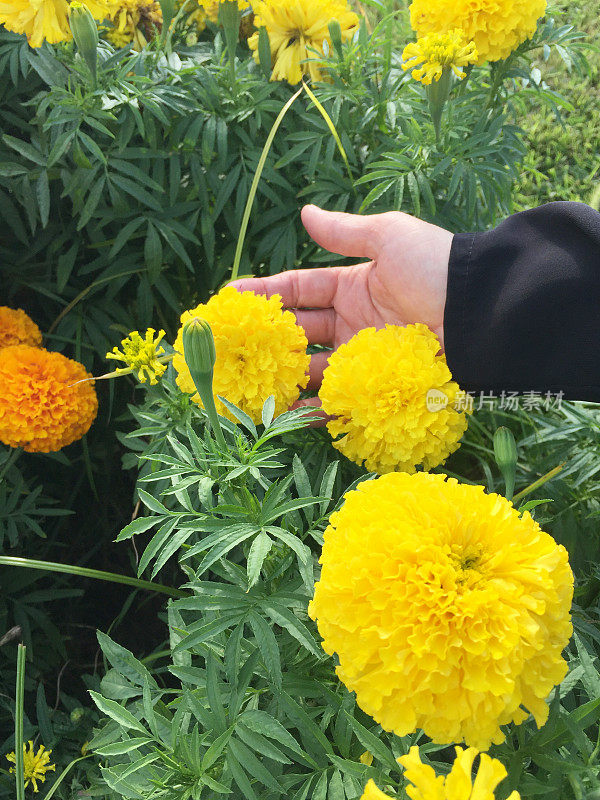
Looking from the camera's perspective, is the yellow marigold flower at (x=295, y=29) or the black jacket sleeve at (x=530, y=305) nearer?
the black jacket sleeve at (x=530, y=305)

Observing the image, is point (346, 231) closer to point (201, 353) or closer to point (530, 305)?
point (530, 305)

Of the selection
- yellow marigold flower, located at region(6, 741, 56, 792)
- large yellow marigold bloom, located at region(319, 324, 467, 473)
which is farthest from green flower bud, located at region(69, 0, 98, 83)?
yellow marigold flower, located at region(6, 741, 56, 792)

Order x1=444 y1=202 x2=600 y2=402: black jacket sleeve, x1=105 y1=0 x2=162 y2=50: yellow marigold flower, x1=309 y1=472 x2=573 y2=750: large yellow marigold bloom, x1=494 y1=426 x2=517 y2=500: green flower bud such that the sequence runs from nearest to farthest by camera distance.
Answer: x1=309 y1=472 x2=573 y2=750: large yellow marigold bloom, x1=494 y1=426 x2=517 y2=500: green flower bud, x1=444 y1=202 x2=600 y2=402: black jacket sleeve, x1=105 y1=0 x2=162 y2=50: yellow marigold flower

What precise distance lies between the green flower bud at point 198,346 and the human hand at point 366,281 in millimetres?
540

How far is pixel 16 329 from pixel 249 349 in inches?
31.7

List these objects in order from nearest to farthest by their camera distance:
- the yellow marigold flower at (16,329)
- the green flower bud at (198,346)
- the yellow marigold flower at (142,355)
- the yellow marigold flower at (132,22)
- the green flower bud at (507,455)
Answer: the green flower bud at (198,346) < the green flower bud at (507,455) < the yellow marigold flower at (142,355) < the yellow marigold flower at (16,329) < the yellow marigold flower at (132,22)

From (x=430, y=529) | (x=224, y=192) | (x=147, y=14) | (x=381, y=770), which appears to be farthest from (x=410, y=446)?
(x=147, y=14)

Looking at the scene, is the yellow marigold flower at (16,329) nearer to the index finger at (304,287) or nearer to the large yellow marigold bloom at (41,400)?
the large yellow marigold bloom at (41,400)

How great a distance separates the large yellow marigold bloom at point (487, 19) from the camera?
145 cm

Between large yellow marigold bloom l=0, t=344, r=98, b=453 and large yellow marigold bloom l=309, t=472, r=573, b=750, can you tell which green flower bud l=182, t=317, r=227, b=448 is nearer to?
large yellow marigold bloom l=309, t=472, r=573, b=750

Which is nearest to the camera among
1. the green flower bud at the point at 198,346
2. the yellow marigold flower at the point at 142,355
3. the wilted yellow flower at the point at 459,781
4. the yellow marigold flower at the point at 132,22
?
the wilted yellow flower at the point at 459,781

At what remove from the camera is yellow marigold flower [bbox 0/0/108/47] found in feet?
4.57

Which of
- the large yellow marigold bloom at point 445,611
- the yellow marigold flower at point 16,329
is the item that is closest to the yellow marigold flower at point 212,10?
the yellow marigold flower at point 16,329

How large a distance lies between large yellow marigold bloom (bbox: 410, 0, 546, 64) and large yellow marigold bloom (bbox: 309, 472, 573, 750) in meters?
1.15
